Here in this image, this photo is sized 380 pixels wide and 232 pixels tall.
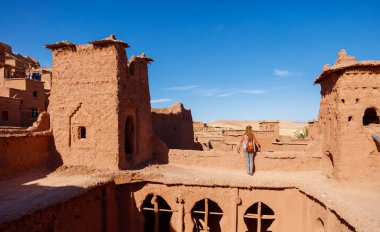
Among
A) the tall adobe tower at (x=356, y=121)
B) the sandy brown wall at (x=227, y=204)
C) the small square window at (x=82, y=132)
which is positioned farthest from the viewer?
the small square window at (x=82, y=132)

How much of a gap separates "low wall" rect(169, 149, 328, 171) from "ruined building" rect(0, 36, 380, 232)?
0.05 metres

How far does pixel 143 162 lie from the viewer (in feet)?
56.6

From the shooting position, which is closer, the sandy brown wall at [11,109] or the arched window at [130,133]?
the arched window at [130,133]

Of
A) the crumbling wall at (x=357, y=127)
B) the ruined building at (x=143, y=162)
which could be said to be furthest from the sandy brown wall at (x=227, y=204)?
the crumbling wall at (x=357, y=127)

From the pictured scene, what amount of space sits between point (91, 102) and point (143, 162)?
16.1 feet

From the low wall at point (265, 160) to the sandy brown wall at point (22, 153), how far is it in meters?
7.95

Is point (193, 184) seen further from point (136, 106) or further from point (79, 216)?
point (136, 106)

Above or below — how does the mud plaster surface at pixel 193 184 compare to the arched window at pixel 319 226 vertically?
above

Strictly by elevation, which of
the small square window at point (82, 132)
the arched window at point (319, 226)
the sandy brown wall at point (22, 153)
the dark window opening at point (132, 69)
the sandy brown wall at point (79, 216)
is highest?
the dark window opening at point (132, 69)

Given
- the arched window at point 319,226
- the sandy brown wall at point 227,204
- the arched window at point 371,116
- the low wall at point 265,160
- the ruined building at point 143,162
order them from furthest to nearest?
the low wall at point 265,160, the arched window at point 371,116, the sandy brown wall at point 227,204, the ruined building at point 143,162, the arched window at point 319,226

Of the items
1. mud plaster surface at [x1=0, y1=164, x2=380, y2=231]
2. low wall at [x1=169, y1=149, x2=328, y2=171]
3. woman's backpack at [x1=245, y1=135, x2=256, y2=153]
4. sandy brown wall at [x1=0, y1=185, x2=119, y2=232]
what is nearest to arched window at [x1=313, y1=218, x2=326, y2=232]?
mud plaster surface at [x1=0, y1=164, x2=380, y2=231]

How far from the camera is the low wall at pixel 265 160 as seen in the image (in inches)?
605

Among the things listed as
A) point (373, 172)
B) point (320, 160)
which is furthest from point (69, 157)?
point (373, 172)

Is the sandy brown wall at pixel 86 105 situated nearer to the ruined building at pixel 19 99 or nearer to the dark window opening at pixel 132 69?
the dark window opening at pixel 132 69
